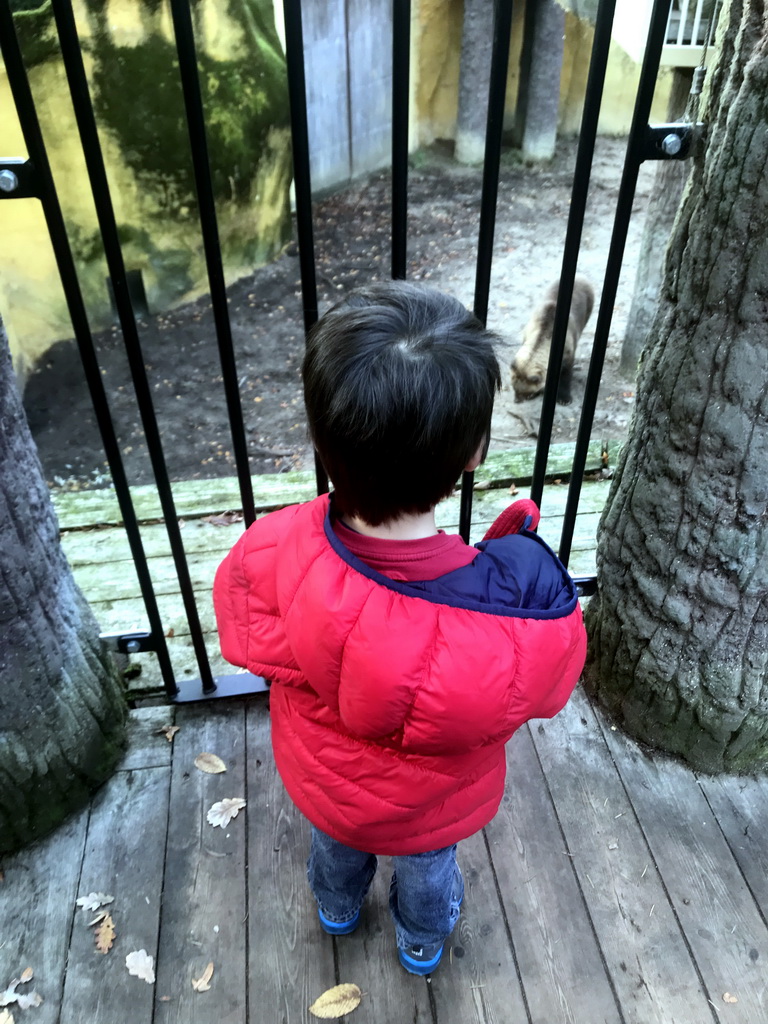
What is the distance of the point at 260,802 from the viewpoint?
2.06 meters

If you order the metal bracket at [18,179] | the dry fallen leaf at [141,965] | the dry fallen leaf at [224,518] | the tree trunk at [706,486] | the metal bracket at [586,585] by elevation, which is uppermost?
the metal bracket at [18,179]

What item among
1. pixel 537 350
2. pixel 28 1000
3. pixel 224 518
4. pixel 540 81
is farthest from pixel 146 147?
pixel 28 1000

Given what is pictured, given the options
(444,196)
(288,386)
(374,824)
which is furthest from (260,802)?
(444,196)

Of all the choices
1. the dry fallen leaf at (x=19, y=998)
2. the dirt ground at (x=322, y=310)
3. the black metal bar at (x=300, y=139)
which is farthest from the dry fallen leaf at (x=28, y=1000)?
the dirt ground at (x=322, y=310)

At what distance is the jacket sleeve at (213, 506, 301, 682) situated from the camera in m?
1.32

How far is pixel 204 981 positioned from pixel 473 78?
14125 millimetres

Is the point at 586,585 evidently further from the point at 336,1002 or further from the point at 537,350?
the point at 537,350

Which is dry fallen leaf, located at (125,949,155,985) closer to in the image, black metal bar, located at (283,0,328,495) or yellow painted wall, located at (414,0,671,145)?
black metal bar, located at (283,0,328,495)

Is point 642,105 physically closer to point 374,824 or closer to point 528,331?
point 374,824

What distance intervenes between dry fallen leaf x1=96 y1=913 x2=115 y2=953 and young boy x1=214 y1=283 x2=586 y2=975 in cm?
81

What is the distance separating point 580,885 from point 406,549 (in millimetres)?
1178

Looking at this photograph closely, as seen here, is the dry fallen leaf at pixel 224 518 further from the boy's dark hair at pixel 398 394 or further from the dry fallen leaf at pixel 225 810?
the boy's dark hair at pixel 398 394

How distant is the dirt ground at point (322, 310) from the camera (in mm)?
6738

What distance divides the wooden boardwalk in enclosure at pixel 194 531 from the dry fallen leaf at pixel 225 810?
1.52 ft
